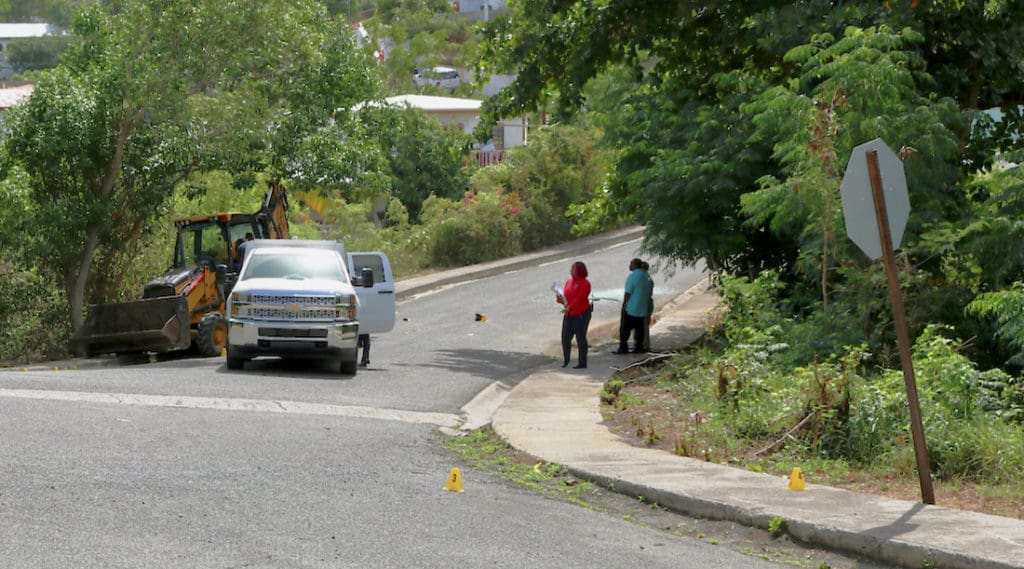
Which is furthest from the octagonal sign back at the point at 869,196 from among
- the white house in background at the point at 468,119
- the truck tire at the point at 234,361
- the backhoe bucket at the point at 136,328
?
the white house in background at the point at 468,119

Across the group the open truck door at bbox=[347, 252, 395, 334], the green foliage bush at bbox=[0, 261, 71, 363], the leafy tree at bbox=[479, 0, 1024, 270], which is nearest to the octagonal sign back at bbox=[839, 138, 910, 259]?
the leafy tree at bbox=[479, 0, 1024, 270]

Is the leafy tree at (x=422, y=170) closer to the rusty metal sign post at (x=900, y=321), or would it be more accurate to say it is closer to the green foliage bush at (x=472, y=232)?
the green foliage bush at (x=472, y=232)

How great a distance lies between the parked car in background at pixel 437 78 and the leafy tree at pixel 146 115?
58721 millimetres

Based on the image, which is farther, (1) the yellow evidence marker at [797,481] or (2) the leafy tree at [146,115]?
(2) the leafy tree at [146,115]

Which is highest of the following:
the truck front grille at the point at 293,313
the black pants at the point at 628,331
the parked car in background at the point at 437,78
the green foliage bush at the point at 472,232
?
the parked car in background at the point at 437,78

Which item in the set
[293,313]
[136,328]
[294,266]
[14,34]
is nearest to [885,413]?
[293,313]

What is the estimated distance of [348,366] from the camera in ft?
64.6

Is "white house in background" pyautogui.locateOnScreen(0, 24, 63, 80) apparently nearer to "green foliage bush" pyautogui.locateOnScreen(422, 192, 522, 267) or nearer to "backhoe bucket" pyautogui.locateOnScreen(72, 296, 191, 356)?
"green foliage bush" pyautogui.locateOnScreen(422, 192, 522, 267)

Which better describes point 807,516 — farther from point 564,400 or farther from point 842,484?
point 564,400

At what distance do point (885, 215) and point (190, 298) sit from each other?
51.5ft

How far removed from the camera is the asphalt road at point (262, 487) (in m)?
8.37

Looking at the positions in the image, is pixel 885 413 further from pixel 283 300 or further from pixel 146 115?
pixel 146 115

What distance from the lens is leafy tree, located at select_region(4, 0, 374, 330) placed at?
24047 millimetres

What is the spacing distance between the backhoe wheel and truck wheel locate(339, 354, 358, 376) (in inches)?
173
